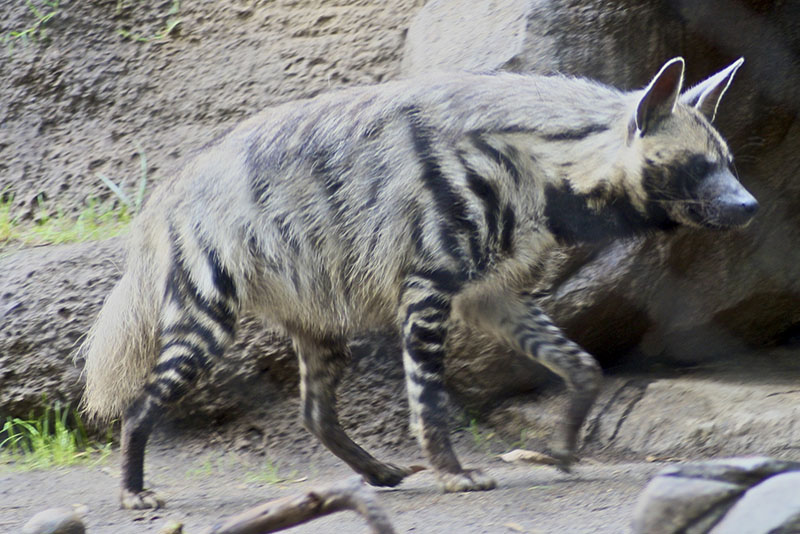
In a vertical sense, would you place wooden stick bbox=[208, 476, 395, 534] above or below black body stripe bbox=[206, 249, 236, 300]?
below

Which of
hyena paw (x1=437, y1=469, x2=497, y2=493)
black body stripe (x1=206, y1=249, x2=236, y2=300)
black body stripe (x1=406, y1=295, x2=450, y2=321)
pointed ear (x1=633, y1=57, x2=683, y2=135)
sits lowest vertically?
hyena paw (x1=437, y1=469, x2=497, y2=493)

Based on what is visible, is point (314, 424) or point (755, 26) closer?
point (314, 424)

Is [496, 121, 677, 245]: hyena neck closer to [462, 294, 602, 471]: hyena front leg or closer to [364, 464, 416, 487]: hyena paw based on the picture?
[462, 294, 602, 471]: hyena front leg

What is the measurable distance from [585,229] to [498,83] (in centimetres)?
57

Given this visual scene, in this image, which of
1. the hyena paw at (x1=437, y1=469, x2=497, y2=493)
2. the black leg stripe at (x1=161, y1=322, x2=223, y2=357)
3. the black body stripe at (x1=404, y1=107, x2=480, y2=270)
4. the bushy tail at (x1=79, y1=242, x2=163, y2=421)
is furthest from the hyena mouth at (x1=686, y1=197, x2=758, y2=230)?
the bushy tail at (x1=79, y1=242, x2=163, y2=421)

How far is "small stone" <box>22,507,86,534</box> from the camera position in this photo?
218cm

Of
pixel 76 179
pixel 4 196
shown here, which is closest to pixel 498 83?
pixel 76 179

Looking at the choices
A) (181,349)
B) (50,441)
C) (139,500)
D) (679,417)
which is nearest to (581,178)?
(679,417)

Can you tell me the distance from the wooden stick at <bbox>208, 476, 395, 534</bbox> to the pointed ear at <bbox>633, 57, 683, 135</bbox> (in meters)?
1.66

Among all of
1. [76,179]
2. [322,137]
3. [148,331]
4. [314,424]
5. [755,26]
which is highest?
[755,26]

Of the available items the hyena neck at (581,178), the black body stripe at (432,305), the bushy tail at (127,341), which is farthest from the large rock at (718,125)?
the bushy tail at (127,341)

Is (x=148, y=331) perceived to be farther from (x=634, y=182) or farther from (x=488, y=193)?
(x=634, y=182)

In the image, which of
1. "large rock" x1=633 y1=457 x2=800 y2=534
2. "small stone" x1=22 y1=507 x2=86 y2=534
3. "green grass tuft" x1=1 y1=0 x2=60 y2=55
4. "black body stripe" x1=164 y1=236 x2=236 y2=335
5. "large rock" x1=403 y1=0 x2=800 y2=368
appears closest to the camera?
"large rock" x1=633 y1=457 x2=800 y2=534

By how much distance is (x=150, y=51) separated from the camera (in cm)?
497
